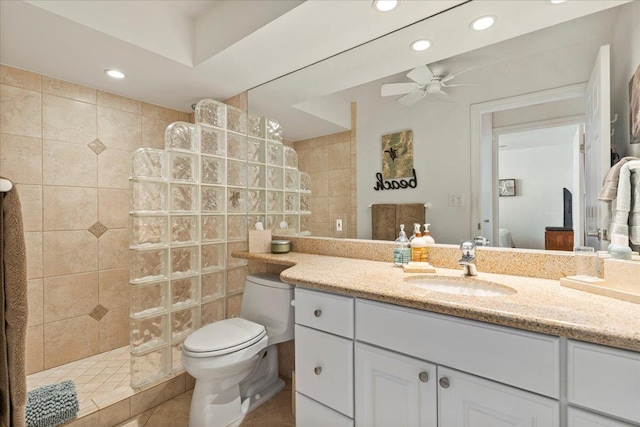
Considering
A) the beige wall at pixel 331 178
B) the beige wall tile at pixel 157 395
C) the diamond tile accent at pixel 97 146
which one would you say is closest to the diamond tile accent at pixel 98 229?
the diamond tile accent at pixel 97 146

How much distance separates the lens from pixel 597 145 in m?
1.16

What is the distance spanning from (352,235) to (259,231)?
0.67 metres

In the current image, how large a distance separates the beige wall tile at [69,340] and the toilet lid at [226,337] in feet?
4.13

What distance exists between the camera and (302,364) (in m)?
1.30

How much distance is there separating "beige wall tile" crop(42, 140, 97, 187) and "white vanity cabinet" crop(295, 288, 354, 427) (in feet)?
6.60

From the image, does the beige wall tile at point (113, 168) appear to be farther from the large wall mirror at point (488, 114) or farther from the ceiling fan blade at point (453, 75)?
the ceiling fan blade at point (453, 75)

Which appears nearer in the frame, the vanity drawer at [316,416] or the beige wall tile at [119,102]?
the vanity drawer at [316,416]

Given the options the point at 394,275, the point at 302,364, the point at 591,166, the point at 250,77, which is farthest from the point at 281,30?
the point at 302,364

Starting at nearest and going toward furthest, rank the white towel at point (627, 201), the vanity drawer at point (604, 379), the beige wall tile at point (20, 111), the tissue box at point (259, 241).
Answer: the vanity drawer at point (604, 379), the white towel at point (627, 201), the beige wall tile at point (20, 111), the tissue box at point (259, 241)

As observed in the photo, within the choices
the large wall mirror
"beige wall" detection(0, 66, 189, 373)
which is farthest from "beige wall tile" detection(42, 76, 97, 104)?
the large wall mirror

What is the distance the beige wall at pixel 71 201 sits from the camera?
1970 millimetres

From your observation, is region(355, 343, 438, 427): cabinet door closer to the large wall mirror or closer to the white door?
the large wall mirror

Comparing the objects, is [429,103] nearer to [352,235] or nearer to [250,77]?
[352,235]

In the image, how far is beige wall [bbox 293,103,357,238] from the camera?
6.00 ft
